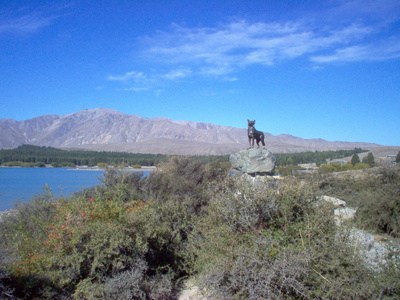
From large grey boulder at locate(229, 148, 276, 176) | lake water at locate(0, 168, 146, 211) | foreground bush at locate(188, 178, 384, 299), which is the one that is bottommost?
lake water at locate(0, 168, 146, 211)

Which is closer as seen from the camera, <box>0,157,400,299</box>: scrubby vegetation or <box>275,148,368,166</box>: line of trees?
<box>0,157,400,299</box>: scrubby vegetation

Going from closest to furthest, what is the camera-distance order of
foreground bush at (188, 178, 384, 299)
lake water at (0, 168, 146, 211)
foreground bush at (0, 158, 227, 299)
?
foreground bush at (188, 178, 384, 299) < foreground bush at (0, 158, 227, 299) < lake water at (0, 168, 146, 211)

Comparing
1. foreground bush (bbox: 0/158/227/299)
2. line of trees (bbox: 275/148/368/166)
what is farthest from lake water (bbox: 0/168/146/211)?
line of trees (bbox: 275/148/368/166)

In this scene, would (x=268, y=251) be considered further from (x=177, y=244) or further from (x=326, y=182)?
(x=326, y=182)

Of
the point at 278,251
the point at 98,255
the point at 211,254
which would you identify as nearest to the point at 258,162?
the point at 211,254

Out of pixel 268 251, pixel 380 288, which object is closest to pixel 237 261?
pixel 268 251

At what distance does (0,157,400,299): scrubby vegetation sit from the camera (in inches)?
164

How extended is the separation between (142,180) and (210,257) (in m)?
8.41

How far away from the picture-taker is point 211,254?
5242 millimetres

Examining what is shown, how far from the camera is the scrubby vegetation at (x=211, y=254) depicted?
417 centimetres

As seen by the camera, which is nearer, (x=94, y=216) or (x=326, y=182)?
(x=94, y=216)

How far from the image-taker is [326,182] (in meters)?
17.8

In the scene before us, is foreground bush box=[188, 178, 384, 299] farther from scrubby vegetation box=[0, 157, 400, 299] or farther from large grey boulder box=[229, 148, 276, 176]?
large grey boulder box=[229, 148, 276, 176]

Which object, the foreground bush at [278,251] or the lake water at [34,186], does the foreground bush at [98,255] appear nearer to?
the foreground bush at [278,251]
